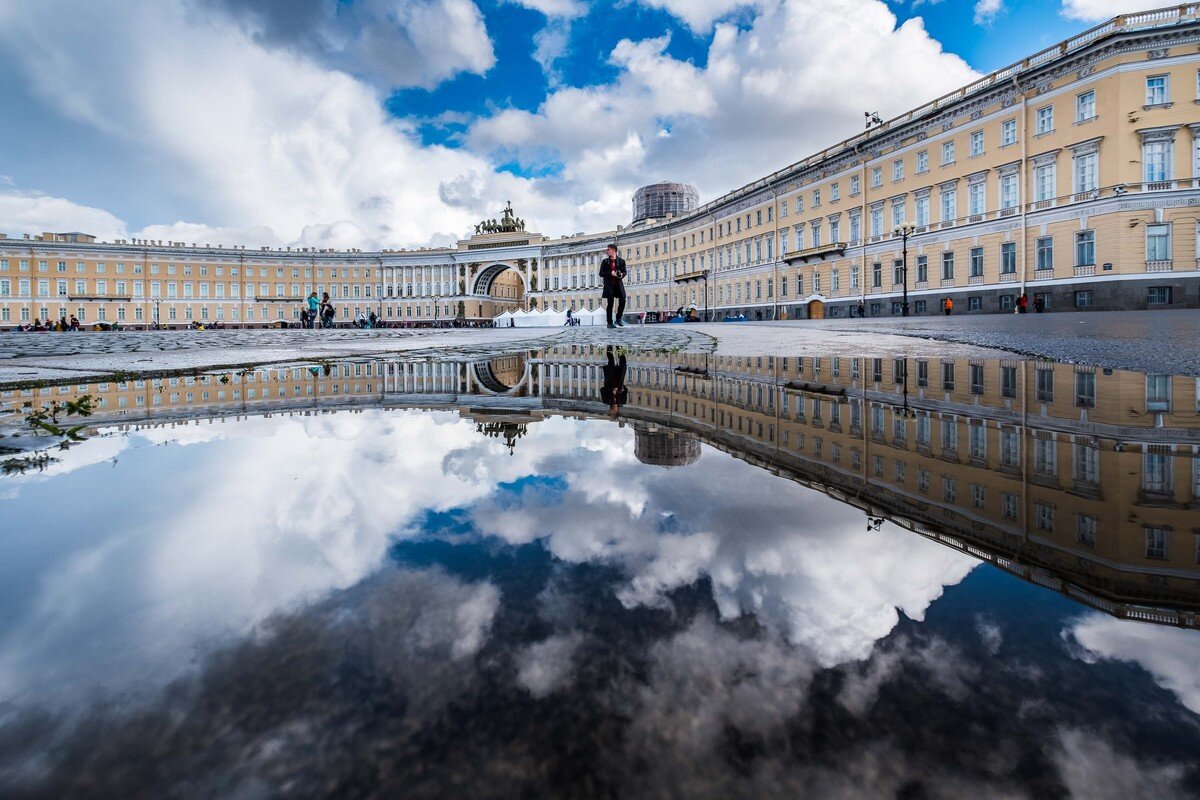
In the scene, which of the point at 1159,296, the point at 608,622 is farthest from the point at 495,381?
the point at 1159,296

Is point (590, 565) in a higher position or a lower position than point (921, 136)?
lower

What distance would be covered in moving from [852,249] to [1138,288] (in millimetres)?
16049

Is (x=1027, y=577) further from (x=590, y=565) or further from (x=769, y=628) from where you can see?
(x=590, y=565)

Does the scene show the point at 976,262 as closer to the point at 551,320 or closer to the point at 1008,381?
the point at 551,320

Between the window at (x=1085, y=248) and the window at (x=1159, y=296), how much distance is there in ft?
7.25

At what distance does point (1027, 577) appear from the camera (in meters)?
1.06

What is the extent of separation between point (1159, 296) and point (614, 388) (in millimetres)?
28106

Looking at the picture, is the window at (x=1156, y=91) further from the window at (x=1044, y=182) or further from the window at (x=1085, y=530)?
the window at (x=1085, y=530)

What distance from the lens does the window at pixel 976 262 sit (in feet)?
95.6

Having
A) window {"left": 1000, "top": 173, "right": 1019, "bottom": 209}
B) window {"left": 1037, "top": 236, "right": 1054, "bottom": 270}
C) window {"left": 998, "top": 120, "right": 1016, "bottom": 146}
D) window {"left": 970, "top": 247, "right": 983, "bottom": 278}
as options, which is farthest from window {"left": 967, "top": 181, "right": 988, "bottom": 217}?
window {"left": 1037, "top": 236, "right": 1054, "bottom": 270}

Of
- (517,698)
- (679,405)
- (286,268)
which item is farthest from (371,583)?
(286,268)

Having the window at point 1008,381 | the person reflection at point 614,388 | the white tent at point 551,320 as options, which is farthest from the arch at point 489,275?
the window at point 1008,381

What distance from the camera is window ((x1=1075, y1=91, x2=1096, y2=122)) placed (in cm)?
2409

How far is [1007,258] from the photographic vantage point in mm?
27766
